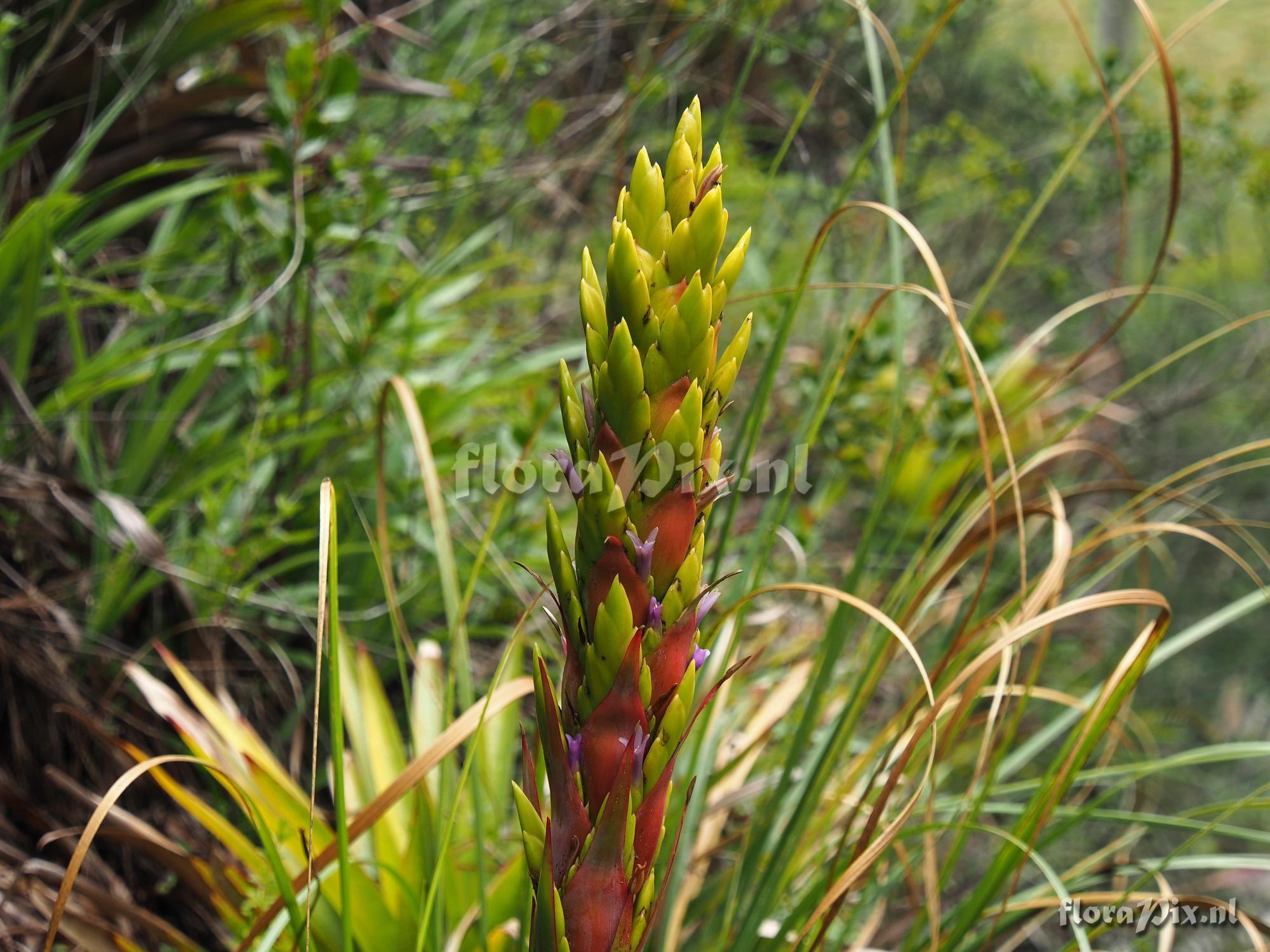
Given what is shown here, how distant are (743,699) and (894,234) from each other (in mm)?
1225

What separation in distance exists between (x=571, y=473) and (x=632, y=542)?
0.27 ft

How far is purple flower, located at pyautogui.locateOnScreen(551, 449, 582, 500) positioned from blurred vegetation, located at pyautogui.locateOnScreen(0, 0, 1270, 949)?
33 cm

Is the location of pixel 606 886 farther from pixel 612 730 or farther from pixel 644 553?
pixel 644 553

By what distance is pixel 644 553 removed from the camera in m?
0.69

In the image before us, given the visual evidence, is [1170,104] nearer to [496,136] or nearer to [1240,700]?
[496,136]

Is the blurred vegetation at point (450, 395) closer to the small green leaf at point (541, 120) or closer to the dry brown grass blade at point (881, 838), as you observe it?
the small green leaf at point (541, 120)

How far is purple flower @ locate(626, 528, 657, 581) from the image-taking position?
69 centimetres

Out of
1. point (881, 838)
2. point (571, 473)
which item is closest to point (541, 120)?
point (571, 473)

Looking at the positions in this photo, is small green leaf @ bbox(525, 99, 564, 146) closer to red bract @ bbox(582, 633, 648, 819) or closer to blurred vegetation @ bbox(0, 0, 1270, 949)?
blurred vegetation @ bbox(0, 0, 1270, 949)

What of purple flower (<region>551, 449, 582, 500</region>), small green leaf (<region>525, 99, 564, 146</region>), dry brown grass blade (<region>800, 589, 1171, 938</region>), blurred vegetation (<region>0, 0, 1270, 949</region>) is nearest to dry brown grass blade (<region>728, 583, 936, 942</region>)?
dry brown grass blade (<region>800, 589, 1171, 938</region>)

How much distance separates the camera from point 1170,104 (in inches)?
44.0

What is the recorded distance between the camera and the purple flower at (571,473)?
2.36 feet

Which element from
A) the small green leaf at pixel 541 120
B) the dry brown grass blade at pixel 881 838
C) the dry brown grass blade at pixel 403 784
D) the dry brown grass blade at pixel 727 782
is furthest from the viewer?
the small green leaf at pixel 541 120

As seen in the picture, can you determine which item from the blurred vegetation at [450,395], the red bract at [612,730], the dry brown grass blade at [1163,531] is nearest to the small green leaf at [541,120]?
the blurred vegetation at [450,395]
